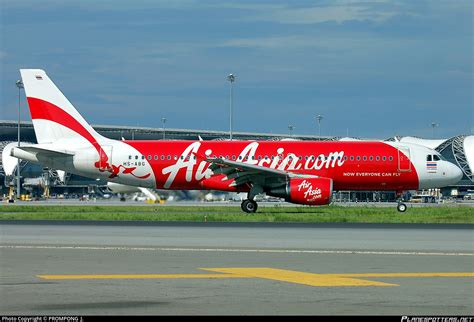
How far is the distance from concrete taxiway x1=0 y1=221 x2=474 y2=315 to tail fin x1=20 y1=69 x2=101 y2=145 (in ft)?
70.6

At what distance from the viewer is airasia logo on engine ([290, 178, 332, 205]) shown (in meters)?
46.8

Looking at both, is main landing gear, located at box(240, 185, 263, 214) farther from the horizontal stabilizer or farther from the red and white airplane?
the horizontal stabilizer

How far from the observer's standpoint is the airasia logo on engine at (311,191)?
46812mm

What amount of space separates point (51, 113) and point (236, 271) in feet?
119

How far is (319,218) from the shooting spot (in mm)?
40375

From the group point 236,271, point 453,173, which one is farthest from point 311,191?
point 236,271

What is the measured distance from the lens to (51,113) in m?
52.1

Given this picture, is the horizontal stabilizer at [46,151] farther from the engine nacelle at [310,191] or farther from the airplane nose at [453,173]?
the airplane nose at [453,173]

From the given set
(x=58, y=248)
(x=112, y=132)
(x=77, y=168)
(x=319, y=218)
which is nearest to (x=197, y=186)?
(x=77, y=168)

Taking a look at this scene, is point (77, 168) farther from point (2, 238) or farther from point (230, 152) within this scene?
point (2, 238)

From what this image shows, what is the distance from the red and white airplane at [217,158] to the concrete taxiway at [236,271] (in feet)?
61.2

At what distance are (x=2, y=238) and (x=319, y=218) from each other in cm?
1700
